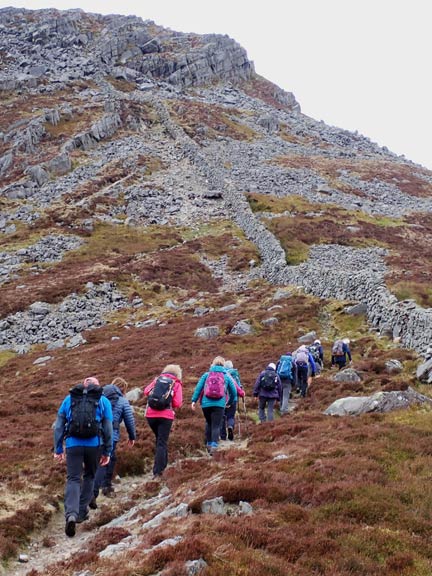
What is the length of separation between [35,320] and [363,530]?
127 ft

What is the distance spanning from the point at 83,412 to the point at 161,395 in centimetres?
307

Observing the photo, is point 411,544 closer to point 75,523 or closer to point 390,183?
point 75,523

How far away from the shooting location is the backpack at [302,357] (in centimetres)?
2288

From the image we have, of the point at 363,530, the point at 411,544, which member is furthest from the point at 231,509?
the point at 411,544

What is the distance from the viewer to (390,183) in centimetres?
9469

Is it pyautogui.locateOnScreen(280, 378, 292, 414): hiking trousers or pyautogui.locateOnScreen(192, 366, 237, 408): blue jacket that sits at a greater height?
pyautogui.locateOnScreen(192, 366, 237, 408): blue jacket

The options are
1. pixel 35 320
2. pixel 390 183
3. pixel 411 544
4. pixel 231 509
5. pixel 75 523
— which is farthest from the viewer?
pixel 390 183

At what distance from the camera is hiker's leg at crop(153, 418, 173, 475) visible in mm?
14062

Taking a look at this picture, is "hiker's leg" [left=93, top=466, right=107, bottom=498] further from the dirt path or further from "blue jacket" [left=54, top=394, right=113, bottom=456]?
"blue jacket" [left=54, top=394, right=113, bottom=456]

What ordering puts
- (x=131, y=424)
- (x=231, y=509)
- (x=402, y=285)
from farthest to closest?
1. (x=402, y=285)
2. (x=131, y=424)
3. (x=231, y=509)

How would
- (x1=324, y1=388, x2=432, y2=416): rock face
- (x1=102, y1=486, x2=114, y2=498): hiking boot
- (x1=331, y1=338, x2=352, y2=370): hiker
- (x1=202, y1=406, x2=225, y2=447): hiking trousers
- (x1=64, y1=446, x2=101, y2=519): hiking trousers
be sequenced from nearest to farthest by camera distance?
(x1=64, y1=446, x2=101, y2=519): hiking trousers < (x1=102, y1=486, x2=114, y2=498): hiking boot < (x1=202, y1=406, x2=225, y2=447): hiking trousers < (x1=324, y1=388, x2=432, y2=416): rock face < (x1=331, y1=338, x2=352, y2=370): hiker

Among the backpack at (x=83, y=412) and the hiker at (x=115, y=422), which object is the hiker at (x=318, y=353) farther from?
the backpack at (x=83, y=412)

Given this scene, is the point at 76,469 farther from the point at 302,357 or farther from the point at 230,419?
the point at 302,357

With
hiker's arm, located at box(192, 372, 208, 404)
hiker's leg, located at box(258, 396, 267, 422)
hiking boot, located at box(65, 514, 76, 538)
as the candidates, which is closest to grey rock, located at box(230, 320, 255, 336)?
hiker's leg, located at box(258, 396, 267, 422)
